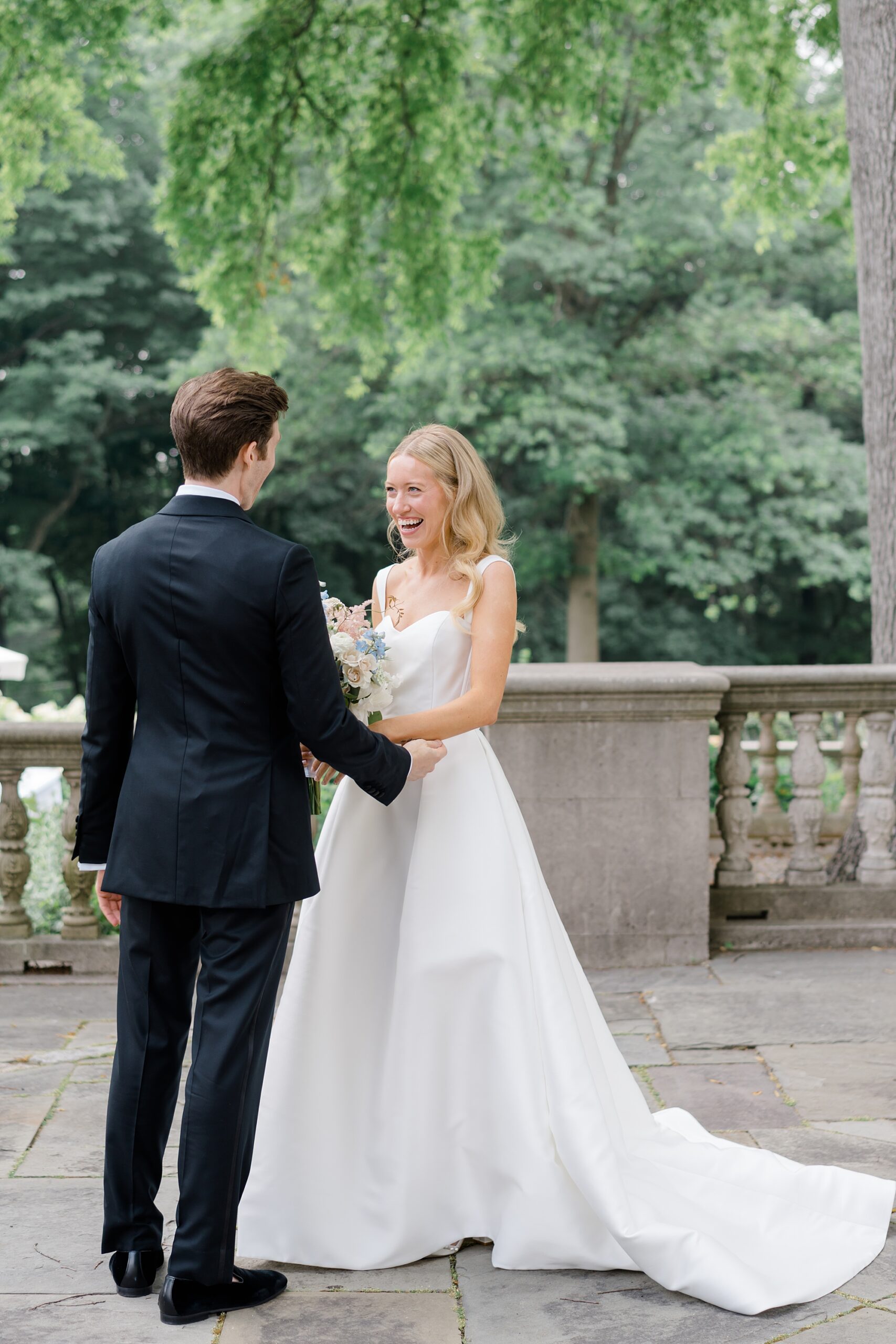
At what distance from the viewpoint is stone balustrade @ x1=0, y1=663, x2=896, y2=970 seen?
5.61 meters

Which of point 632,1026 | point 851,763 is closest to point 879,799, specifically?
point 851,763

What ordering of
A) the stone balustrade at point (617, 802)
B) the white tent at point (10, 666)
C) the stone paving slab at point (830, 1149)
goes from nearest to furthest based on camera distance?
the stone paving slab at point (830, 1149) < the stone balustrade at point (617, 802) < the white tent at point (10, 666)

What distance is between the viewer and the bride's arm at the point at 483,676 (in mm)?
3371

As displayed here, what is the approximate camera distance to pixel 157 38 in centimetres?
1120

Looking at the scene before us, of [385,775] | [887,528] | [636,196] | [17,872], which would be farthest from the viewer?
[636,196]

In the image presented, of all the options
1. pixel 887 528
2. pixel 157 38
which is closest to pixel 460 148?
pixel 157 38

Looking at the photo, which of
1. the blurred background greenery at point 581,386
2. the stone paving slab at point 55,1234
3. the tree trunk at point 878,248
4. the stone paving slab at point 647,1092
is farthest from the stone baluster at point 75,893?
the blurred background greenery at point 581,386

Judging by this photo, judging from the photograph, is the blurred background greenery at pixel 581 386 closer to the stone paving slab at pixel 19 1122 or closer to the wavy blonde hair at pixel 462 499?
the stone paving slab at pixel 19 1122

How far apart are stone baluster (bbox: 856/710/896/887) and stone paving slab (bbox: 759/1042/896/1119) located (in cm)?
145

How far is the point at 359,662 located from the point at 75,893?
3.07 m

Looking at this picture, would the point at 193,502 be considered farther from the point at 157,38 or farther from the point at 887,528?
the point at 157,38

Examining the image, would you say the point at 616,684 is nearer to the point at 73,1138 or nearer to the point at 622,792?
the point at 622,792

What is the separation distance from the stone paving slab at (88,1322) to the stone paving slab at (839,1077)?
2.06 m

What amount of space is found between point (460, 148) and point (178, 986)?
936 centimetres
